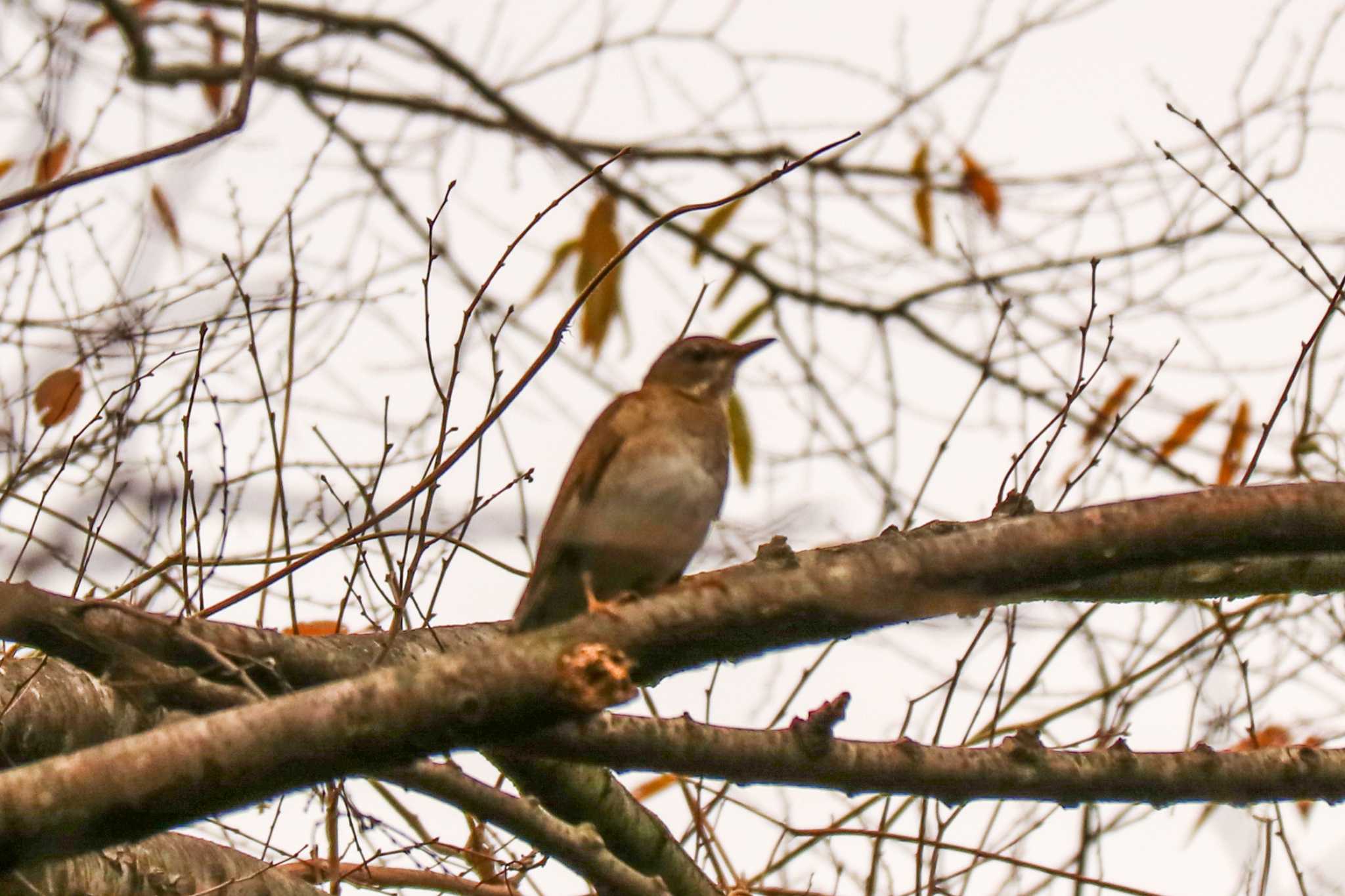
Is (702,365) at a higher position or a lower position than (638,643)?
higher

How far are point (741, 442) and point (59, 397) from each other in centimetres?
301

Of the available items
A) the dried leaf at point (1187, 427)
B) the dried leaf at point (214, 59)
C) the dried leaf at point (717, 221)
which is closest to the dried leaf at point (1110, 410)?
the dried leaf at point (1187, 427)

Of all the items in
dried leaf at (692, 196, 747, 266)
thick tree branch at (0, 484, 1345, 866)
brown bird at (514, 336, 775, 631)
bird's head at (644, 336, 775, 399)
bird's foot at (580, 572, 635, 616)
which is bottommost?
thick tree branch at (0, 484, 1345, 866)

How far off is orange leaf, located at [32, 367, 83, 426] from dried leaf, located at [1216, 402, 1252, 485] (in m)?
4.97

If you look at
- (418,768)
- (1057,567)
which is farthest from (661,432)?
(1057,567)

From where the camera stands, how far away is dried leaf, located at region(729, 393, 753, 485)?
6.82 meters

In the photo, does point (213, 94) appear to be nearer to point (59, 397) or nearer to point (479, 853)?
point (59, 397)

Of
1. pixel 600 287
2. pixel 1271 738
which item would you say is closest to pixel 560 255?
pixel 600 287

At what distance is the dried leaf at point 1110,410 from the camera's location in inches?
278

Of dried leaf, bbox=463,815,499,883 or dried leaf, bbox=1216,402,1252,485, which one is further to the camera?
dried leaf, bbox=1216,402,1252,485

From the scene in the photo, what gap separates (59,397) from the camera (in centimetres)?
599

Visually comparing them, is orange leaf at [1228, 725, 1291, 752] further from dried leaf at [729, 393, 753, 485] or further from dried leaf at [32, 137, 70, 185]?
dried leaf at [32, 137, 70, 185]

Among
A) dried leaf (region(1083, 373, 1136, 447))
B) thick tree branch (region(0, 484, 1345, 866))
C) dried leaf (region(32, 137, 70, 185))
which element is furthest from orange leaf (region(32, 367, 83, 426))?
dried leaf (region(1083, 373, 1136, 447))

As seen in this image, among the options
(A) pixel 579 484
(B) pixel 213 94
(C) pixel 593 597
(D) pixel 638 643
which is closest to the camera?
(D) pixel 638 643
